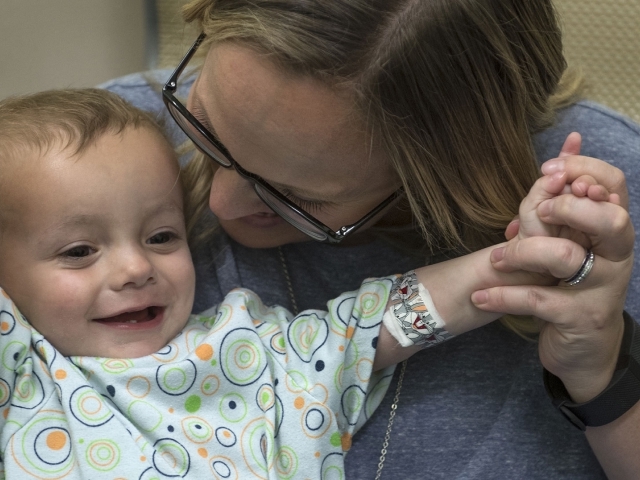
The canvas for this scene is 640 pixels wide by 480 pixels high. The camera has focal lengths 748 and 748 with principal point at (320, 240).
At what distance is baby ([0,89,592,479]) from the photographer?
1.15m

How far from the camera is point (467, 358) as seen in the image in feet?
4.44

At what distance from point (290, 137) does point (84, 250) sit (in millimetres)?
428

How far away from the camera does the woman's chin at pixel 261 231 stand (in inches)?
53.7

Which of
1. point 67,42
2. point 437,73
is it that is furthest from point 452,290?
point 67,42

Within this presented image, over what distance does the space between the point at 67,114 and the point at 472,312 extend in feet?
2.43

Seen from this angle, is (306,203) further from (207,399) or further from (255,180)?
(207,399)

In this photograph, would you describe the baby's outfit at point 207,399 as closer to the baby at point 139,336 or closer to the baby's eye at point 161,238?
the baby at point 139,336

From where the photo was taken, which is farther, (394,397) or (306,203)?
(394,397)

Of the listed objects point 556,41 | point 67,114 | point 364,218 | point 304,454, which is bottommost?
point 304,454

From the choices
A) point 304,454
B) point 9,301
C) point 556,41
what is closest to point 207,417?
point 304,454

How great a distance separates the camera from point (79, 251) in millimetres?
1226

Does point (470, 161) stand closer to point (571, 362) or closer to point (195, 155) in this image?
point (571, 362)

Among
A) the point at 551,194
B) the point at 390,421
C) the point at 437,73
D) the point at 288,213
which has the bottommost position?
the point at 390,421

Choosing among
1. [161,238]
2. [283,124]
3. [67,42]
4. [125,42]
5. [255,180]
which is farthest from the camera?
[125,42]
